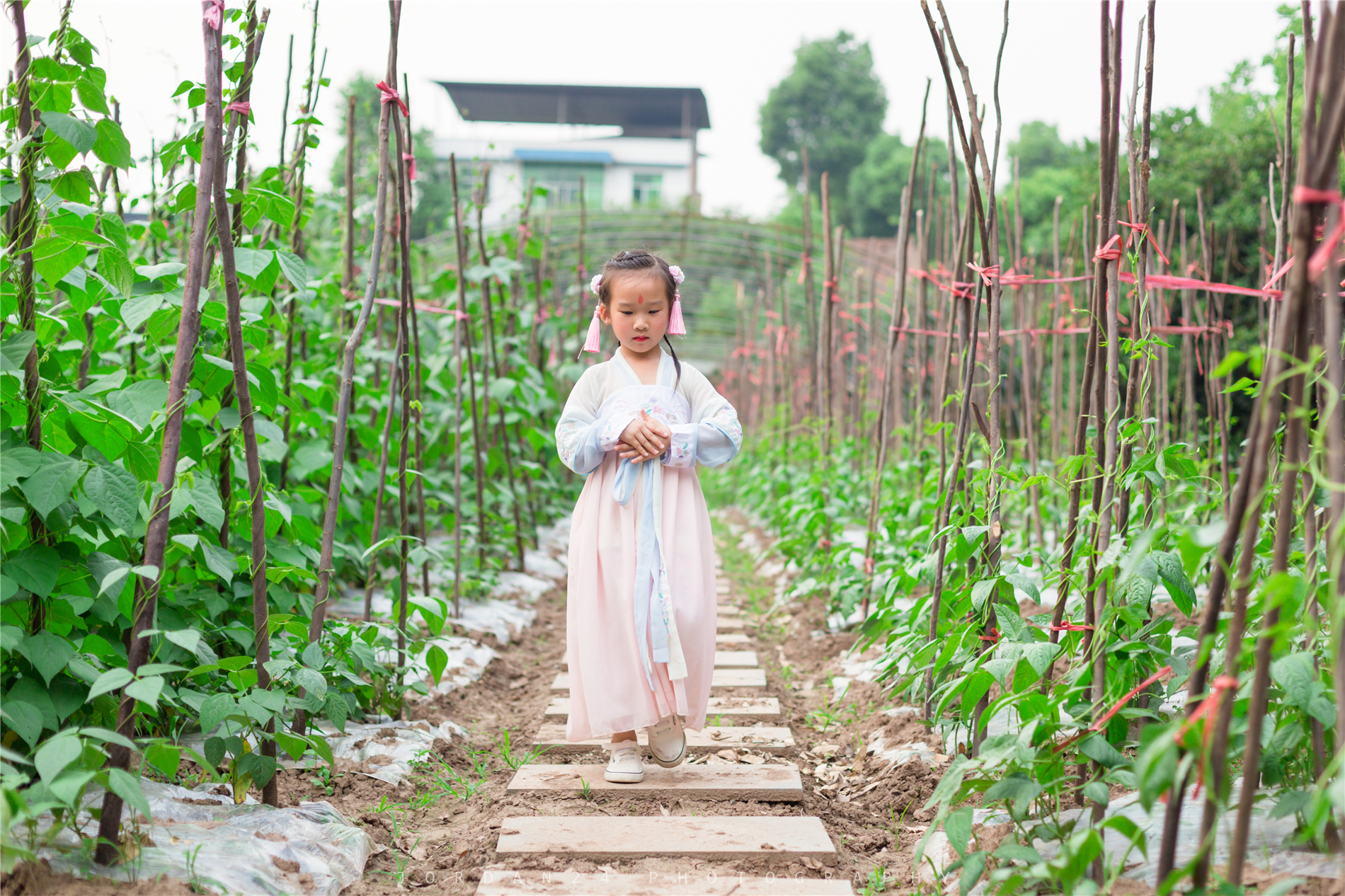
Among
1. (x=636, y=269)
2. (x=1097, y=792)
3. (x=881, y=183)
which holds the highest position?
(x=881, y=183)

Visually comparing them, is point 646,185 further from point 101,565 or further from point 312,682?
point 101,565

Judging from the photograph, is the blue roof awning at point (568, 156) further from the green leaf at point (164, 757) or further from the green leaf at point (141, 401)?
the green leaf at point (164, 757)

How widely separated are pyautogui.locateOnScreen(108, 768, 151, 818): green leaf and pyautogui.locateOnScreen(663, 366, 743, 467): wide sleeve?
1.27 metres

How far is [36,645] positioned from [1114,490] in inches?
71.3

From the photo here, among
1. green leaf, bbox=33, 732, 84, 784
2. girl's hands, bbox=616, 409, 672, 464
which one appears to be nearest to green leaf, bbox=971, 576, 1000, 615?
girl's hands, bbox=616, 409, 672, 464

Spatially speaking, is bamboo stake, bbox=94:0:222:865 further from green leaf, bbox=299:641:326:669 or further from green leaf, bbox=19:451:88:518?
green leaf, bbox=299:641:326:669

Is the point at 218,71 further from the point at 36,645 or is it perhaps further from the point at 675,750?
the point at 675,750

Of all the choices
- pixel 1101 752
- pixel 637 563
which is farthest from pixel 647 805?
pixel 1101 752

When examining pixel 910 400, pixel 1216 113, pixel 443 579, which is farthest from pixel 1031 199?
pixel 443 579

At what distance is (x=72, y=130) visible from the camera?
151 centimetres

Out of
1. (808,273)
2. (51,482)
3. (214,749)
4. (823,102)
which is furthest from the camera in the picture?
(823,102)

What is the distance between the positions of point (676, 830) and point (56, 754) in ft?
3.71

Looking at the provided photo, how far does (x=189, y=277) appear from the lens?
5.33 ft

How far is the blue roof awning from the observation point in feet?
88.9
